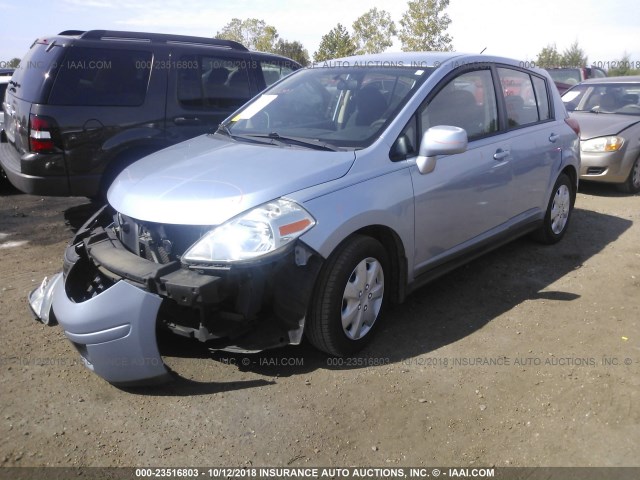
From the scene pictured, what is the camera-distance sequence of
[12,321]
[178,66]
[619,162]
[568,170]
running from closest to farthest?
[12,321] → [568,170] → [178,66] → [619,162]

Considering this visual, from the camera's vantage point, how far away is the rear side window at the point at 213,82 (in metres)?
6.11

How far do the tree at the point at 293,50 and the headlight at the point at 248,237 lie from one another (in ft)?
117

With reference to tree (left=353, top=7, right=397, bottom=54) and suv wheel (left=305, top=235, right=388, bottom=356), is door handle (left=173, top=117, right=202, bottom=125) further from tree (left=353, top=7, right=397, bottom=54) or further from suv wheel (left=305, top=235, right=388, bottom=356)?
tree (left=353, top=7, right=397, bottom=54)

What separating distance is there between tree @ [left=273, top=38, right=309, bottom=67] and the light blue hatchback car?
3405 cm

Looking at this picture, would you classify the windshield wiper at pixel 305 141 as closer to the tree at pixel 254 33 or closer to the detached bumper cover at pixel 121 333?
the detached bumper cover at pixel 121 333

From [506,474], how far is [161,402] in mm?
1763

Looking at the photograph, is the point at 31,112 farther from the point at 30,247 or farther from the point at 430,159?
the point at 430,159

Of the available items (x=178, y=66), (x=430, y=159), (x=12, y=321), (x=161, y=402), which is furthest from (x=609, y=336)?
(x=178, y=66)

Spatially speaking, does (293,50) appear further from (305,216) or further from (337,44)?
(305,216)

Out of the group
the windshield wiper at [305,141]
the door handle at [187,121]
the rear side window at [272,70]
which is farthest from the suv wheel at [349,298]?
the rear side window at [272,70]

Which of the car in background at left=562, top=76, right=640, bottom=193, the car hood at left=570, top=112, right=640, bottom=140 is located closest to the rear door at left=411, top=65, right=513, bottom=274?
the car in background at left=562, top=76, right=640, bottom=193

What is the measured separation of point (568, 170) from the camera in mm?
5605

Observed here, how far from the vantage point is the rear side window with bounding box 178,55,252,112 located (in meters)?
6.11

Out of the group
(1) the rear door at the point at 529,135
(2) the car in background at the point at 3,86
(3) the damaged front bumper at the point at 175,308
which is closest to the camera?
(3) the damaged front bumper at the point at 175,308
